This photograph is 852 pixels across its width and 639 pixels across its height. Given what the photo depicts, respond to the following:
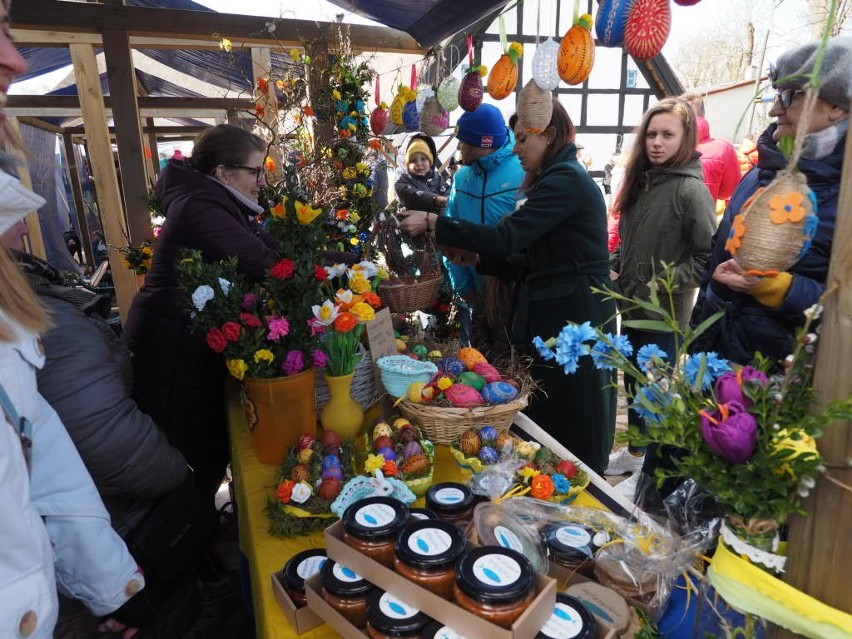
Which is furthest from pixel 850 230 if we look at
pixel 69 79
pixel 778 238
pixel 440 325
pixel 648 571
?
pixel 69 79

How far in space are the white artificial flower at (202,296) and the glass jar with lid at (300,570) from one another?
690 mm

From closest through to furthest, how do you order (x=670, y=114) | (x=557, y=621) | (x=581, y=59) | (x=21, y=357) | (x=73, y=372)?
(x=557, y=621), (x=21, y=357), (x=73, y=372), (x=581, y=59), (x=670, y=114)

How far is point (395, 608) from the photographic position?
0.77 meters

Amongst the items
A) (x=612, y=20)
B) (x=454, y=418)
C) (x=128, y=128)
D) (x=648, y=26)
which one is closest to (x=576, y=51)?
(x=612, y=20)

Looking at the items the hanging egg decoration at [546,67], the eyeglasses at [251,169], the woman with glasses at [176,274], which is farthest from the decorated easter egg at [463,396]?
the eyeglasses at [251,169]

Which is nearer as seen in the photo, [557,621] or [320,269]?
[557,621]

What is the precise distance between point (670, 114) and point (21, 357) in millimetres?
2665

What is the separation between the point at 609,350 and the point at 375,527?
0.44 m

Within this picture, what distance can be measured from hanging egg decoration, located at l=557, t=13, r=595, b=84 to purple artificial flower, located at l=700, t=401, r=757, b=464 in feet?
5.69

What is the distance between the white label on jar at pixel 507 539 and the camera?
2.81ft

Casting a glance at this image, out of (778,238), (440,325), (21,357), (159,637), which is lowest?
(159,637)

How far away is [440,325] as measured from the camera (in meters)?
2.70

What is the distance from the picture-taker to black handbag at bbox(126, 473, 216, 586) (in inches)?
56.1

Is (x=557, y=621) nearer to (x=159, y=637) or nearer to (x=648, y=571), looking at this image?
(x=648, y=571)
